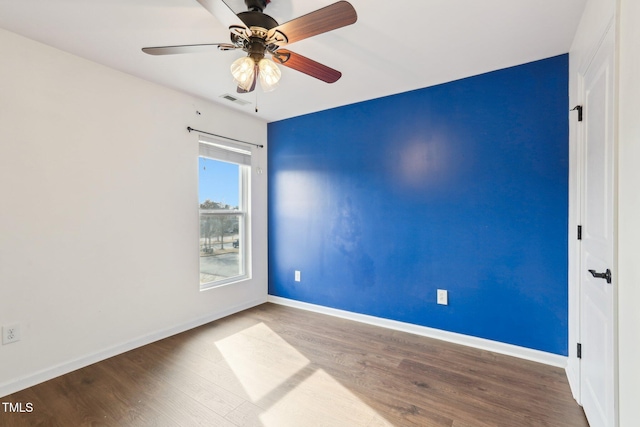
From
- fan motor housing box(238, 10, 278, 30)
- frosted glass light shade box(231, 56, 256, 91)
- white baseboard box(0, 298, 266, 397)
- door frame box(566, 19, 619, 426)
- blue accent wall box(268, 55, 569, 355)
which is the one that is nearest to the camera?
fan motor housing box(238, 10, 278, 30)

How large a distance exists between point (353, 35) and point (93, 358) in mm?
3199

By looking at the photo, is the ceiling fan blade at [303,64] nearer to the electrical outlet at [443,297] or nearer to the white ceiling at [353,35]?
the white ceiling at [353,35]

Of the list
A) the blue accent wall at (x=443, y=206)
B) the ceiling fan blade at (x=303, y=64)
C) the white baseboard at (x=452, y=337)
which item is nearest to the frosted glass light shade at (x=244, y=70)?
the ceiling fan blade at (x=303, y=64)

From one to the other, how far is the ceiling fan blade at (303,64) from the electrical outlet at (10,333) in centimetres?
251

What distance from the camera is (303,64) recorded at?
5.82ft

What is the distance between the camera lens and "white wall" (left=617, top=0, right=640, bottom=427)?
40.4 inches

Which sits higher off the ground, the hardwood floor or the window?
the window

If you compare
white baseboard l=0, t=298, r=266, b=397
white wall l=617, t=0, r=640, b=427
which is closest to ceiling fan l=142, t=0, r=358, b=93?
white wall l=617, t=0, r=640, b=427

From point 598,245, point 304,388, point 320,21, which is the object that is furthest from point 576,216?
point 304,388

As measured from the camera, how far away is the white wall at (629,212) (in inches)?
40.4

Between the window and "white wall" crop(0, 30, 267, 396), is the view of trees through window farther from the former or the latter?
"white wall" crop(0, 30, 267, 396)

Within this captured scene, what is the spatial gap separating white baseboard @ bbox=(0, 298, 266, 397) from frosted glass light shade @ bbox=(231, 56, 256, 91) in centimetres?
245

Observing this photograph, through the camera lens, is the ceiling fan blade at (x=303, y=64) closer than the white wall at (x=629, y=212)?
No

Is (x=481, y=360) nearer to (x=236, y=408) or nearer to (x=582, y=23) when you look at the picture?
(x=236, y=408)
